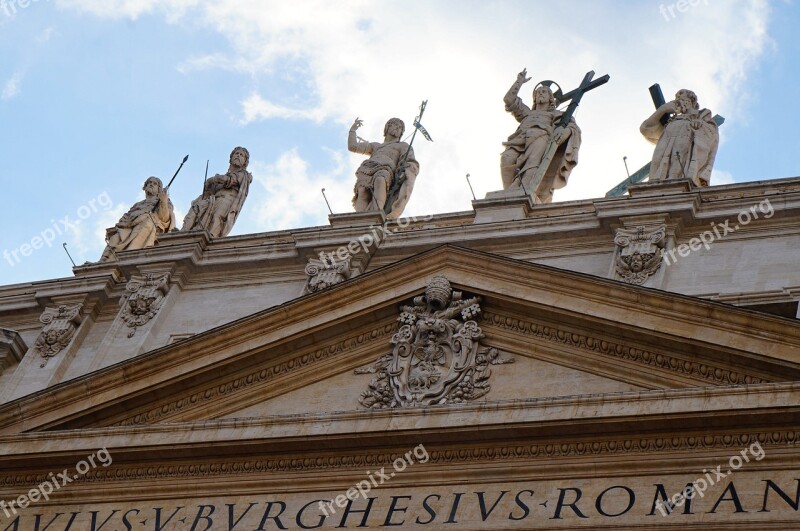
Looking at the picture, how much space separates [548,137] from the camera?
22.9 metres

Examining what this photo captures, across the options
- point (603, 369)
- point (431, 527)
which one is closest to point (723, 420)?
point (603, 369)

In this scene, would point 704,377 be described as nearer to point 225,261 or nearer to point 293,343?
point 293,343

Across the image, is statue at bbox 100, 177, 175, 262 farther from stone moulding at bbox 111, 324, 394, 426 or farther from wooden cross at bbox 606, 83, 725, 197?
wooden cross at bbox 606, 83, 725, 197

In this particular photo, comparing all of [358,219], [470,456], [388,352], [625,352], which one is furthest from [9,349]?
[625,352]

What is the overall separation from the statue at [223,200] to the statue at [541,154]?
4.42 m

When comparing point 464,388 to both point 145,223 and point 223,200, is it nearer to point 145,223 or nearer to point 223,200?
point 223,200

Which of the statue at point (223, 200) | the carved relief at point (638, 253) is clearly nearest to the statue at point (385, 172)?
the statue at point (223, 200)

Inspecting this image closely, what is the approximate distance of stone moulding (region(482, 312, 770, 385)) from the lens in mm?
16984

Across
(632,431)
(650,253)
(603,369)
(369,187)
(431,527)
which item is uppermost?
(369,187)

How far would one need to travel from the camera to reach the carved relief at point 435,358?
18.2 meters

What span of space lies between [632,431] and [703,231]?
14.7ft

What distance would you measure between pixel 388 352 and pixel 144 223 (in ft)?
22.8

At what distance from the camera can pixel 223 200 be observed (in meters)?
24.6

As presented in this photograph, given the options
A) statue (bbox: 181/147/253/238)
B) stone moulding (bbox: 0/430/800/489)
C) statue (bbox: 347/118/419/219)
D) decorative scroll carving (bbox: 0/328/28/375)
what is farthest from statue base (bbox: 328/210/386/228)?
stone moulding (bbox: 0/430/800/489)
